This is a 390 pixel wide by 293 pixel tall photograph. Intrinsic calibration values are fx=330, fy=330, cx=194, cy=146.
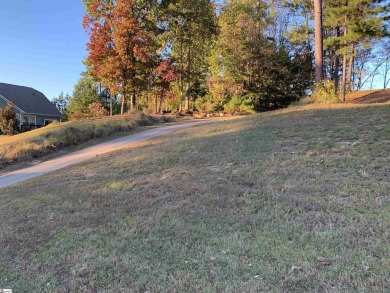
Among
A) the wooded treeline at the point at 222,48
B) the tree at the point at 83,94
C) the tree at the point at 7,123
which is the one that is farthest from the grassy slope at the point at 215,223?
the tree at the point at 83,94

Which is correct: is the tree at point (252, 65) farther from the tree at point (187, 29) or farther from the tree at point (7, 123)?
the tree at point (7, 123)

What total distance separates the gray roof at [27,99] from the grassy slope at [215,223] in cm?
3036

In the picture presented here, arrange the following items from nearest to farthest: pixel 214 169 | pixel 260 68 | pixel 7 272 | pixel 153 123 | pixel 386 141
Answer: pixel 7 272, pixel 214 169, pixel 386 141, pixel 153 123, pixel 260 68

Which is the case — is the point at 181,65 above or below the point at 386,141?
above

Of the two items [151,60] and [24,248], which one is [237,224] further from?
[151,60]

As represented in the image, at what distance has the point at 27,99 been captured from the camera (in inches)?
1368

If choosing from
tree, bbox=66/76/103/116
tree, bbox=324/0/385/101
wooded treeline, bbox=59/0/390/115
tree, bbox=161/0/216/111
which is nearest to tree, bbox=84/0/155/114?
wooded treeline, bbox=59/0/390/115

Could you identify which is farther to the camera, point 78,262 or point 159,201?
point 159,201

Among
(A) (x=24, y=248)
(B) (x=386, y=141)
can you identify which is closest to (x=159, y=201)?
(A) (x=24, y=248)

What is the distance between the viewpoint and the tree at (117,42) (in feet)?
61.1

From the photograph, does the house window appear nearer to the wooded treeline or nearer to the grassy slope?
the wooded treeline

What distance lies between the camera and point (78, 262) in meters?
3.10

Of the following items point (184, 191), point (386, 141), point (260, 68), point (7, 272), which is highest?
point (260, 68)

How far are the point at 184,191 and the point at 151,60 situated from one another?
677 inches
